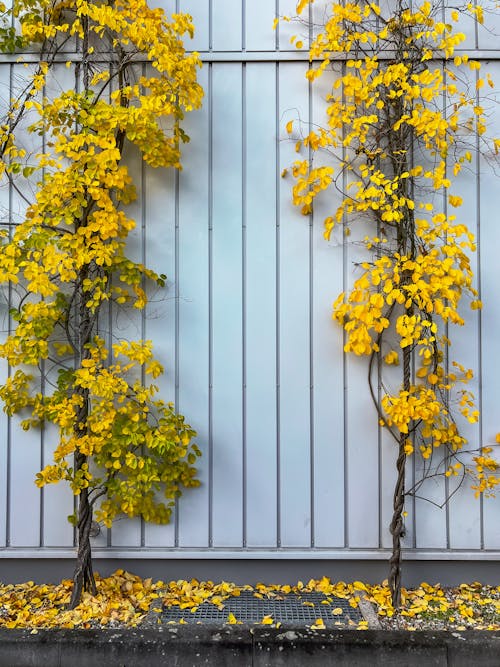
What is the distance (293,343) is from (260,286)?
42 centimetres

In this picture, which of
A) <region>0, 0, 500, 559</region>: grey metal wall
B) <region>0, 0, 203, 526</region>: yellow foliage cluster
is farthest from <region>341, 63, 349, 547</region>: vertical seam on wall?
<region>0, 0, 203, 526</region>: yellow foliage cluster

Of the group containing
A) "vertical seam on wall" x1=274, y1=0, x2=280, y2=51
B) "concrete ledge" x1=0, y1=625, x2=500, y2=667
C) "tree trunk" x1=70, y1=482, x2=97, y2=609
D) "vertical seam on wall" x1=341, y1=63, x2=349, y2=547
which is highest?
"vertical seam on wall" x1=274, y1=0, x2=280, y2=51

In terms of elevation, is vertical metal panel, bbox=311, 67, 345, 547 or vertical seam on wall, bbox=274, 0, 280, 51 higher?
vertical seam on wall, bbox=274, 0, 280, 51

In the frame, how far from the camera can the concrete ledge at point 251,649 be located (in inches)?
116

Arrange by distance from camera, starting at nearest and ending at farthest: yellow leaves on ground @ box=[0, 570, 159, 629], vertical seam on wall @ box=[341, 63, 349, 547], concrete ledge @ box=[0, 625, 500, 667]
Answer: concrete ledge @ box=[0, 625, 500, 667] → yellow leaves on ground @ box=[0, 570, 159, 629] → vertical seam on wall @ box=[341, 63, 349, 547]

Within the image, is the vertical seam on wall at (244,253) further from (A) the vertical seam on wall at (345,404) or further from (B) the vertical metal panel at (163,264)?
(A) the vertical seam on wall at (345,404)

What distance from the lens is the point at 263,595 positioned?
359 centimetres

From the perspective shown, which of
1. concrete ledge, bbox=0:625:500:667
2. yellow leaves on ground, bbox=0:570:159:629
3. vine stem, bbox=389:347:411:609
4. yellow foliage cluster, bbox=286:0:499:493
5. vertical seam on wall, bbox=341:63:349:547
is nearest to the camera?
concrete ledge, bbox=0:625:500:667

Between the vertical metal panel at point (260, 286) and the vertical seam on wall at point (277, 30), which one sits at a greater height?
the vertical seam on wall at point (277, 30)

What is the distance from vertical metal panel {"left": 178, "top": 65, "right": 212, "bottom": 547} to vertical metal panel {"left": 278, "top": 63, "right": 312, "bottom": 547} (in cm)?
47

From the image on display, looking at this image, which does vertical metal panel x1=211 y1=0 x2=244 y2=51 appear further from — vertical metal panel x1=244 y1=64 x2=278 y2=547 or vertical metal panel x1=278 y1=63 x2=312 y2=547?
vertical metal panel x1=278 y1=63 x2=312 y2=547

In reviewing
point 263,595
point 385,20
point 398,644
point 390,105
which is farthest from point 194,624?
point 385,20

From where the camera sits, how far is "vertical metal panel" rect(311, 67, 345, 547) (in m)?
3.70

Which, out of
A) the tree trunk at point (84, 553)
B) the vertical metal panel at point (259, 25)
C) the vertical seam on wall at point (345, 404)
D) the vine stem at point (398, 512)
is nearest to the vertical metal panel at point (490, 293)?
the vine stem at point (398, 512)
